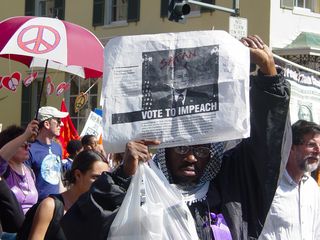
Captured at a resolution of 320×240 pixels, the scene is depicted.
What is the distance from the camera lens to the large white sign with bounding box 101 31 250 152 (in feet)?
9.45

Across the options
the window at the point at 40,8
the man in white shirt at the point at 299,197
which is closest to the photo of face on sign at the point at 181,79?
the man in white shirt at the point at 299,197

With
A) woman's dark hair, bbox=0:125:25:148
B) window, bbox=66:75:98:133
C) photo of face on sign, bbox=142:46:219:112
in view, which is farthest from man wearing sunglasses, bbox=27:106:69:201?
window, bbox=66:75:98:133

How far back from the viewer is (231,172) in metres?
3.07

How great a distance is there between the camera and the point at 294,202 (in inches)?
182

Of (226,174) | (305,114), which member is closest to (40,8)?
(305,114)

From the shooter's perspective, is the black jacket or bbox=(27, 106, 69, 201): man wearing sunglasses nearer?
the black jacket

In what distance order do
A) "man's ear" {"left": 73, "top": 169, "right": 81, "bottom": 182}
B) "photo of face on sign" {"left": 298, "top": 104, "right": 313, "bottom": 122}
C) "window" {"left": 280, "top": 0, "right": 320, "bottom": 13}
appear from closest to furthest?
"man's ear" {"left": 73, "top": 169, "right": 81, "bottom": 182} → "photo of face on sign" {"left": 298, "top": 104, "right": 313, "bottom": 122} → "window" {"left": 280, "top": 0, "right": 320, "bottom": 13}

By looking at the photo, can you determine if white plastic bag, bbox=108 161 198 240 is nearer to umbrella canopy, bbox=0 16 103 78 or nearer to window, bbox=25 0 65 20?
umbrella canopy, bbox=0 16 103 78

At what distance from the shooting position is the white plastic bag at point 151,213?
287 cm

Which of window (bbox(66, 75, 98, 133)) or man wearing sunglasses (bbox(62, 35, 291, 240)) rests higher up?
window (bbox(66, 75, 98, 133))

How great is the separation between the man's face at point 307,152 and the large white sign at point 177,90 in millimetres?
1917

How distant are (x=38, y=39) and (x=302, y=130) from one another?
2.70 metres

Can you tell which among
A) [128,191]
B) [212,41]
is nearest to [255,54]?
[212,41]

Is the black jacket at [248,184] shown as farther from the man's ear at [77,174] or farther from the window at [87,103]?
the window at [87,103]
